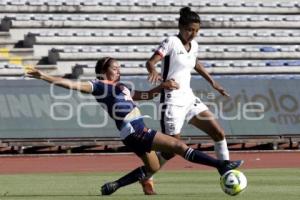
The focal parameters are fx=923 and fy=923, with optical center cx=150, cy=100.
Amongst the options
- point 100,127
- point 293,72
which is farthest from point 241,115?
point 293,72

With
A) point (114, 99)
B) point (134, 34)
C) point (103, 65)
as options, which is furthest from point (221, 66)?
point (114, 99)

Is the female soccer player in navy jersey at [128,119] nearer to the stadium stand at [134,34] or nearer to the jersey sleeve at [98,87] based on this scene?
the jersey sleeve at [98,87]

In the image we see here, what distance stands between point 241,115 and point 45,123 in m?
6.06

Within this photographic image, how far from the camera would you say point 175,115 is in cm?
1135

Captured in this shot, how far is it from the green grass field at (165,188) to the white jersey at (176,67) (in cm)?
118

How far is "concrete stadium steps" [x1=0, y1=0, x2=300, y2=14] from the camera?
3525 centimetres

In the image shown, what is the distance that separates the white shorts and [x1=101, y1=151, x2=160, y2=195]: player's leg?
1.35ft

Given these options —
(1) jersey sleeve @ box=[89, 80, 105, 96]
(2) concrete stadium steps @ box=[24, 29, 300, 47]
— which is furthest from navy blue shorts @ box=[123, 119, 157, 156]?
(2) concrete stadium steps @ box=[24, 29, 300, 47]

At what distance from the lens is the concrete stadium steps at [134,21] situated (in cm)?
3438

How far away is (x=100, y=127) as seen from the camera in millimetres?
27516

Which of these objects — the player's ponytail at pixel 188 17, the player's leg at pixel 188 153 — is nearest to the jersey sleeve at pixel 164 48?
the player's ponytail at pixel 188 17

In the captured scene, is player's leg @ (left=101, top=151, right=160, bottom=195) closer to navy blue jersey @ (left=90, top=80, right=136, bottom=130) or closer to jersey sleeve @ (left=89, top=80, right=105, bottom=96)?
navy blue jersey @ (left=90, top=80, right=136, bottom=130)

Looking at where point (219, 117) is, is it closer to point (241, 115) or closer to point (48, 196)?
point (241, 115)

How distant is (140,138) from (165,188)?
233 cm
